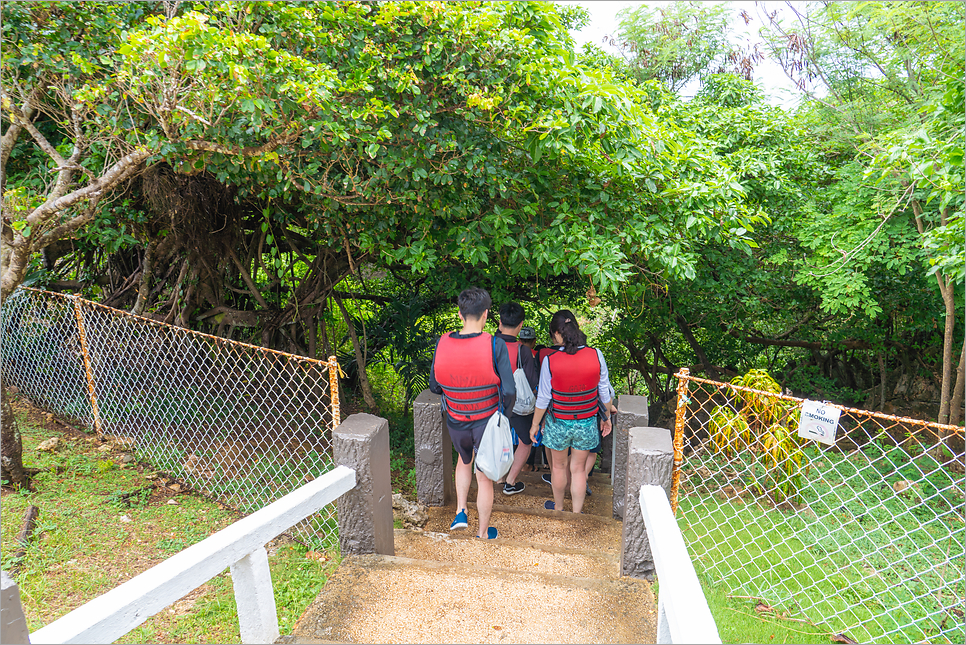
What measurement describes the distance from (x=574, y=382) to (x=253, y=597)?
224 cm

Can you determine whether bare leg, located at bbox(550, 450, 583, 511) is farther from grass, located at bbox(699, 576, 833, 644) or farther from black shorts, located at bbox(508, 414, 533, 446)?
grass, located at bbox(699, 576, 833, 644)

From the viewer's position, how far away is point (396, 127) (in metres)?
3.56

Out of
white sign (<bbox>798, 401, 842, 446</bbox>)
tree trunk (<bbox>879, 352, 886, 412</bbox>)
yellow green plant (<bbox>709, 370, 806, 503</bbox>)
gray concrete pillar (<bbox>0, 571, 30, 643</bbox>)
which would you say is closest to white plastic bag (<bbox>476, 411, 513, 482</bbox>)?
white sign (<bbox>798, 401, 842, 446</bbox>)

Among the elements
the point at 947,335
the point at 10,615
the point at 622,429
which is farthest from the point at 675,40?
the point at 10,615

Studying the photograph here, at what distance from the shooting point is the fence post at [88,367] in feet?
15.0

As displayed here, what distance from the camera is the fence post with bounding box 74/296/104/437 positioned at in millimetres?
4570

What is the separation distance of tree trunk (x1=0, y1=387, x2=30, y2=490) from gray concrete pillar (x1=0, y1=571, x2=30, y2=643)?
128 inches

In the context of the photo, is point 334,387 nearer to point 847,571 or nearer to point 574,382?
point 574,382

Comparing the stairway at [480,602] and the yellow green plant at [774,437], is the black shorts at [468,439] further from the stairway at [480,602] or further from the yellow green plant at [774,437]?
the yellow green plant at [774,437]

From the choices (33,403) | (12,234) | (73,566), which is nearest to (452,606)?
(73,566)

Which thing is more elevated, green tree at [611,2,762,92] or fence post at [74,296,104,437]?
green tree at [611,2,762,92]

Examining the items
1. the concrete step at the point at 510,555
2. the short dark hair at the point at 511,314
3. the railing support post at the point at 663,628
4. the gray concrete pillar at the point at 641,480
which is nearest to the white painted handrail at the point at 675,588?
the railing support post at the point at 663,628

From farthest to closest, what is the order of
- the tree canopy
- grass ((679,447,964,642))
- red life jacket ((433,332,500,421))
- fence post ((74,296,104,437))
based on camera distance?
1. fence post ((74,296,104,437))
2. red life jacket ((433,332,500,421))
3. the tree canopy
4. grass ((679,447,964,642))

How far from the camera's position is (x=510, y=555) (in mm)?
3387
